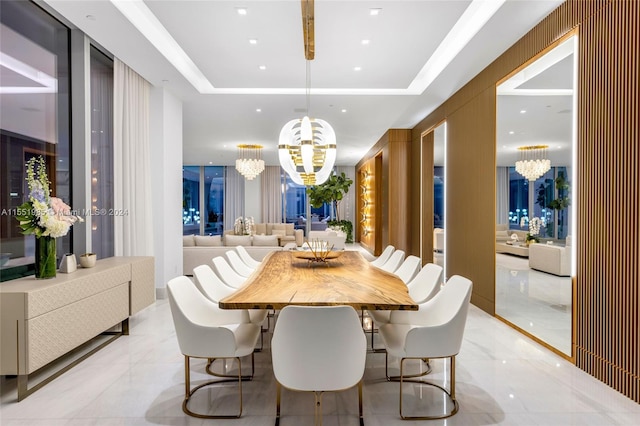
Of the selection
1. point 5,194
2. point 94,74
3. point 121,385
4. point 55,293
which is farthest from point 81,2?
→ point 121,385

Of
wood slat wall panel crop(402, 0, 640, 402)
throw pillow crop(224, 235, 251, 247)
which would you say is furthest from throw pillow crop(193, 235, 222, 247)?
wood slat wall panel crop(402, 0, 640, 402)

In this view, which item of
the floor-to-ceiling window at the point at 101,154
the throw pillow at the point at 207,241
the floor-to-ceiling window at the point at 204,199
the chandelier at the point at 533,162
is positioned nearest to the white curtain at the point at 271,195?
the floor-to-ceiling window at the point at 204,199

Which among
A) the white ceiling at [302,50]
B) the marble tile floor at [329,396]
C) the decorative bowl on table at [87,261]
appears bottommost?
the marble tile floor at [329,396]

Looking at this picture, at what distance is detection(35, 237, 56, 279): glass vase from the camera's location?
112 inches

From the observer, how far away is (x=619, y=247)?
2557 millimetres

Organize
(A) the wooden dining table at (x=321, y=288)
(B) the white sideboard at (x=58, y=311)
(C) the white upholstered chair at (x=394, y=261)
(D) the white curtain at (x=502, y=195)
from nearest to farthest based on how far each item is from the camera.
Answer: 1. (A) the wooden dining table at (x=321, y=288)
2. (B) the white sideboard at (x=58, y=311)
3. (C) the white upholstered chair at (x=394, y=261)
4. (D) the white curtain at (x=502, y=195)

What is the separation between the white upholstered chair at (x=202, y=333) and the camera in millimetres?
2148

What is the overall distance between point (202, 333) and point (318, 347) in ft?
2.54

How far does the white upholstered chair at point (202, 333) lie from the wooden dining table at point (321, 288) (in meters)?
0.25

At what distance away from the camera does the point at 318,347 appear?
179 cm

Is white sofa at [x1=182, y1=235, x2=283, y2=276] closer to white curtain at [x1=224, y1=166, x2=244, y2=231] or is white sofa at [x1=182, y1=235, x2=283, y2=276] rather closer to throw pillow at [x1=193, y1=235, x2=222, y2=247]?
throw pillow at [x1=193, y1=235, x2=222, y2=247]

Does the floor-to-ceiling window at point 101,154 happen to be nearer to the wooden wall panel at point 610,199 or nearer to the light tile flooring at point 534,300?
the light tile flooring at point 534,300

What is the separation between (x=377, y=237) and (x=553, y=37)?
285 inches

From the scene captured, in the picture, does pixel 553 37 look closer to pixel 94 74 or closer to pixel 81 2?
pixel 81 2
